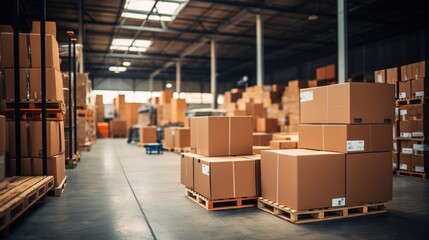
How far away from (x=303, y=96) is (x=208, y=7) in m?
10.1

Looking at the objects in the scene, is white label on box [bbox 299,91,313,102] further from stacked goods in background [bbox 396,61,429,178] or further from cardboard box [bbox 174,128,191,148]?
cardboard box [bbox 174,128,191,148]

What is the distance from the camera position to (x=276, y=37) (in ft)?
62.8

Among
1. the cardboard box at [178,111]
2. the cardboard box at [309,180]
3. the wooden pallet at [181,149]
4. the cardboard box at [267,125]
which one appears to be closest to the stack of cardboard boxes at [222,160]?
the cardboard box at [309,180]

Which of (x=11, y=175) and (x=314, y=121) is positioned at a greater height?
(x=314, y=121)

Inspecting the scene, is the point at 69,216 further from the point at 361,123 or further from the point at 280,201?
the point at 361,123

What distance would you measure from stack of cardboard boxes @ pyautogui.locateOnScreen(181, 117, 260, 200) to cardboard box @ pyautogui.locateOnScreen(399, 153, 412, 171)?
13.8 feet

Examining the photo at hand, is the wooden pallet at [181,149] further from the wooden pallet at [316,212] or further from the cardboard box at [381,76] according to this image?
the wooden pallet at [316,212]

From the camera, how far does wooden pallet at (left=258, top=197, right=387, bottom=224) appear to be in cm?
A: 399

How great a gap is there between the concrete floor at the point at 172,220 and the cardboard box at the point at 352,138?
83 cm

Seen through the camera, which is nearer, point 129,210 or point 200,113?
point 129,210

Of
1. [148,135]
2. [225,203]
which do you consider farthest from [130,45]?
[225,203]

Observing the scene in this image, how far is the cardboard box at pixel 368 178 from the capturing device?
4.23 meters

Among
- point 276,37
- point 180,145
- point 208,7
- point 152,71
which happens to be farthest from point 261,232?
point 152,71

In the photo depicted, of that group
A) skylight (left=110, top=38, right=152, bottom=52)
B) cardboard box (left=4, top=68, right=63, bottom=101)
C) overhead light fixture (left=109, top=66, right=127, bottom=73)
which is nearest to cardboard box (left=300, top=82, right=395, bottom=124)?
cardboard box (left=4, top=68, right=63, bottom=101)
